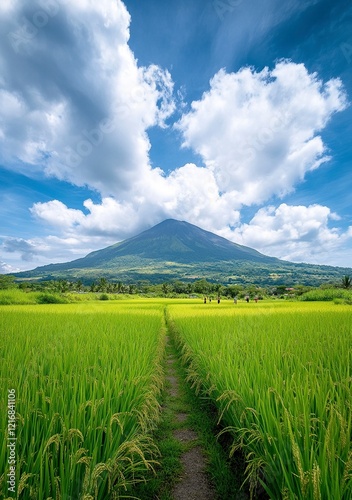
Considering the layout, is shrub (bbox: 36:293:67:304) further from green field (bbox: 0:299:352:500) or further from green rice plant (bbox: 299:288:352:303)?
green rice plant (bbox: 299:288:352:303)

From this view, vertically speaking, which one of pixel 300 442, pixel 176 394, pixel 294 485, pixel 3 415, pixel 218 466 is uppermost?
pixel 3 415

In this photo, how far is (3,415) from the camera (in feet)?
5.61

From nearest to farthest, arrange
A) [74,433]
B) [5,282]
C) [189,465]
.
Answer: [74,433]
[189,465]
[5,282]

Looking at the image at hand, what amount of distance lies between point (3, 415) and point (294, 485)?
1.99 meters

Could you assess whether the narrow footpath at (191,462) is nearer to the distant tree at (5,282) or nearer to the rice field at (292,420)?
the rice field at (292,420)

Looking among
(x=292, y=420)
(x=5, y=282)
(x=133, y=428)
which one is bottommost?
(x=133, y=428)

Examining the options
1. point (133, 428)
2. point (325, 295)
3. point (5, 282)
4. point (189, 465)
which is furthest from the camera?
point (5, 282)

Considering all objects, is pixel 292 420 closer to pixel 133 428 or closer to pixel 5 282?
pixel 133 428

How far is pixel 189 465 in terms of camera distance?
8.82 ft

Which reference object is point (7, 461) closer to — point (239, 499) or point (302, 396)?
point (239, 499)

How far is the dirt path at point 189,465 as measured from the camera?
7.37ft

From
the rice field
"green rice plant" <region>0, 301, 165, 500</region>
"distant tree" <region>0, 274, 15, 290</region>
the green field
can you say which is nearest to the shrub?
"distant tree" <region>0, 274, 15, 290</region>

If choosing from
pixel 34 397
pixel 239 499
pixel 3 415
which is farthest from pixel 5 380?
pixel 239 499

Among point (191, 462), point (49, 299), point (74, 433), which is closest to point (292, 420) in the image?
point (74, 433)
